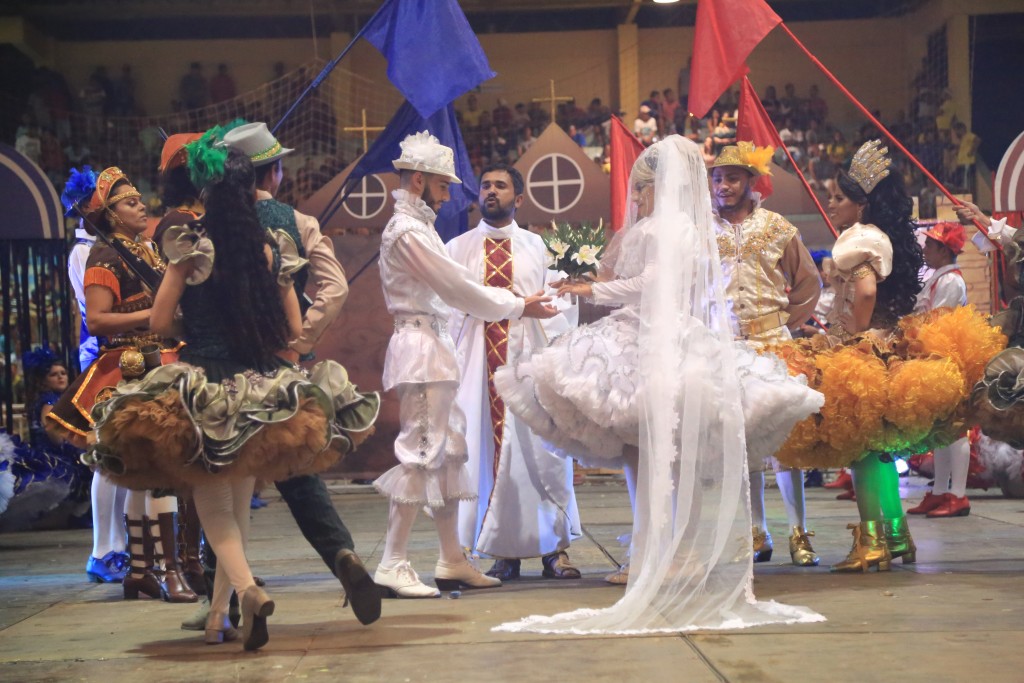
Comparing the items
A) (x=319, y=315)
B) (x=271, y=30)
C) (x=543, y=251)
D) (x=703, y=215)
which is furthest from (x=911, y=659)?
(x=271, y=30)

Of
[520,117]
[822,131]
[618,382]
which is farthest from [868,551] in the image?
[822,131]

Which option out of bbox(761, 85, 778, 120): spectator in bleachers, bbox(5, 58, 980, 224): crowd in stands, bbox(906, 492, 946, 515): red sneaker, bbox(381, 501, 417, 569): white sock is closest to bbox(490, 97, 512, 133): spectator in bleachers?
bbox(5, 58, 980, 224): crowd in stands

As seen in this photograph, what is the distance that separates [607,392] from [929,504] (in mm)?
3915

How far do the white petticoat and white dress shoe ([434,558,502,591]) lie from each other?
28.6 inches

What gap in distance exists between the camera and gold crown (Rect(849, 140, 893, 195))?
19.1ft

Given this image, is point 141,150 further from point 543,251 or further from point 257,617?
point 257,617

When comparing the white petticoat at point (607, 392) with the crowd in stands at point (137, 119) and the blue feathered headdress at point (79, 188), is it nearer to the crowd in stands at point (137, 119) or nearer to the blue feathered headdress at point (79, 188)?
the blue feathered headdress at point (79, 188)

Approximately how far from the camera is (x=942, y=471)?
26.3 ft

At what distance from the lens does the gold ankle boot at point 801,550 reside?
19.3 ft

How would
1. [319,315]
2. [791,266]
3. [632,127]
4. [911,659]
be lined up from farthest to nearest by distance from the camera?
[632,127] → [791,266] → [319,315] → [911,659]

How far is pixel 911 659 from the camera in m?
3.75

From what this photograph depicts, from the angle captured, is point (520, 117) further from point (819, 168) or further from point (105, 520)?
point (105, 520)

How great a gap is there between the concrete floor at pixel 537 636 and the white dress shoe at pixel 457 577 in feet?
0.59

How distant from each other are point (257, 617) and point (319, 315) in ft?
3.92
